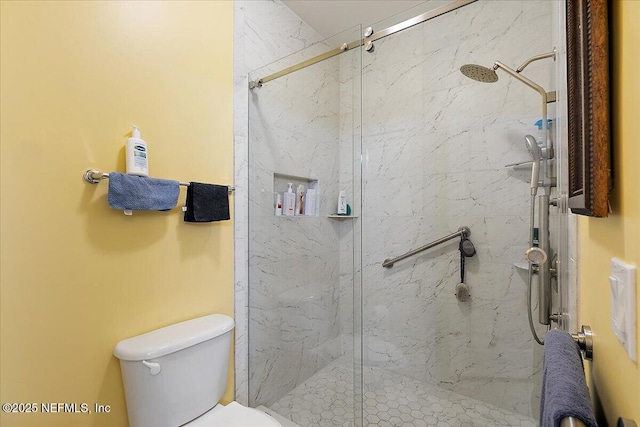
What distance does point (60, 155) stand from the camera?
1.07 m

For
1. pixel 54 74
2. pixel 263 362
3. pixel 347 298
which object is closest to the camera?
pixel 54 74

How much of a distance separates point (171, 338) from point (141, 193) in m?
0.57

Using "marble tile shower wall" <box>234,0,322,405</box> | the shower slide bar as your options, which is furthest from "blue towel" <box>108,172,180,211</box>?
the shower slide bar

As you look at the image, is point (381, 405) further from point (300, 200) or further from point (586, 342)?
point (586, 342)

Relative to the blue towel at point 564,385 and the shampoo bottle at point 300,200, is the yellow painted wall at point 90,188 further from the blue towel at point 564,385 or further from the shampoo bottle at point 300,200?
the blue towel at point 564,385

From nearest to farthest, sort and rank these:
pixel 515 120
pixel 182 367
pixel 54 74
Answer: pixel 54 74, pixel 182 367, pixel 515 120

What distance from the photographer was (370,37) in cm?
163

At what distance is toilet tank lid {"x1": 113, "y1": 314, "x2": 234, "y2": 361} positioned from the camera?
1134mm

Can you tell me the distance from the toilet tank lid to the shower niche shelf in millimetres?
691

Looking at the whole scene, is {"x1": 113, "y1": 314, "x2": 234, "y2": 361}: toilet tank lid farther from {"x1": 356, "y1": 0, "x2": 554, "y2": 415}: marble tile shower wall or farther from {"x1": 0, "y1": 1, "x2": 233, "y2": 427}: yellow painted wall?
{"x1": 356, "y1": 0, "x2": 554, "y2": 415}: marble tile shower wall

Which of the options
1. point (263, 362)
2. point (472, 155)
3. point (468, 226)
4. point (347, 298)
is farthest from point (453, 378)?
point (472, 155)

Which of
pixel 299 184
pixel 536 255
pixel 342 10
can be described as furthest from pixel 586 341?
pixel 342 10

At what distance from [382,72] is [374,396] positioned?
2.01 m

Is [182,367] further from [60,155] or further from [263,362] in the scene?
[60,155]
